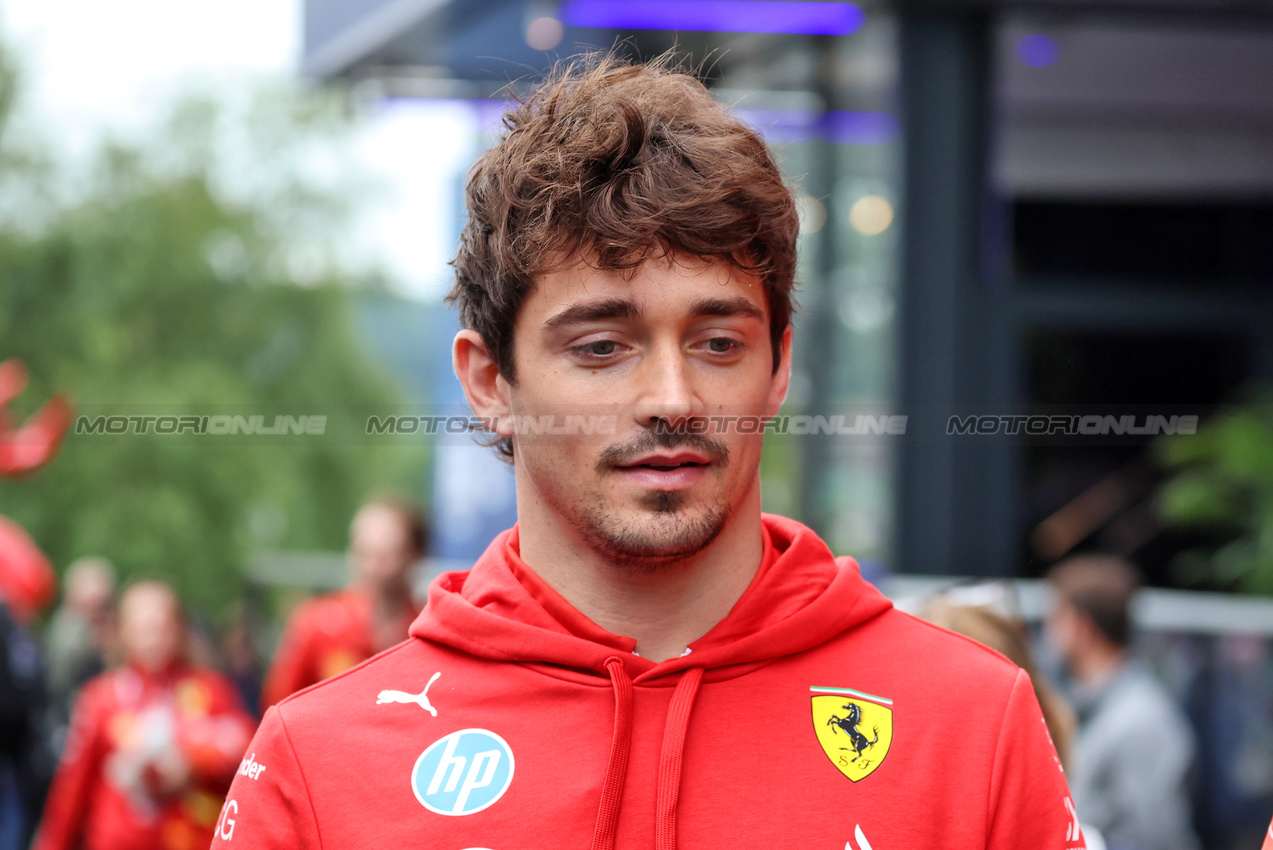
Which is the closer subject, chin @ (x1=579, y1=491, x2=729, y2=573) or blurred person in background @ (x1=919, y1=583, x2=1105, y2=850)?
chin @ (x1=579, y1=491, x2=729, y2=573)

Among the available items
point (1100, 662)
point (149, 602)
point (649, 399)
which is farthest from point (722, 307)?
point (149, 602)

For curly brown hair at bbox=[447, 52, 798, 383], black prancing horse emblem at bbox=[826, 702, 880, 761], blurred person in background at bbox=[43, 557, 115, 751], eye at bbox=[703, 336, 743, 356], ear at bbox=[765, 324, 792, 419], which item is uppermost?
curly brown hair at bbox=[447, 52, 798, 383]

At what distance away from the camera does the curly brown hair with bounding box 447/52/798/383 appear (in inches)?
68.1

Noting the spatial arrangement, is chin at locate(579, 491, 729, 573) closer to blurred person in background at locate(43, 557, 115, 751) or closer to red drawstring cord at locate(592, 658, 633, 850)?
red drawstring cord at locate(592, 658, 633, 850)

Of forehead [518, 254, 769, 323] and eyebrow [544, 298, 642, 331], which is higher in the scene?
forehead [518, 254, 769, 323]

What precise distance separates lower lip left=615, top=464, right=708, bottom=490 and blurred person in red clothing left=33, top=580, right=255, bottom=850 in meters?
3.59

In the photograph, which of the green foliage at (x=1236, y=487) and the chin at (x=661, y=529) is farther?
the green foliage at (x=1236, y=487)

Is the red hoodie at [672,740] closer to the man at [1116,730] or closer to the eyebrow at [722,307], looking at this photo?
the eyebrow at [722,307]

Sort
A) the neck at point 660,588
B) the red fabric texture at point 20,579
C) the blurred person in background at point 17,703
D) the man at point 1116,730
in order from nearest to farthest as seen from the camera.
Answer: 1. the neck at point 660,588
2. the man at point 1116,730
3. the blurred person in background at point 17,703
4. the red fabric texture at point 20,579

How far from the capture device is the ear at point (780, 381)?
1.87 metres

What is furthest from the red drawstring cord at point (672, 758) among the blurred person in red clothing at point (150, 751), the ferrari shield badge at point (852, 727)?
the blurred person in red clothing at point (150, 751)

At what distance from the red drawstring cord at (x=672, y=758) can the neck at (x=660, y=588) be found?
0.09 metres

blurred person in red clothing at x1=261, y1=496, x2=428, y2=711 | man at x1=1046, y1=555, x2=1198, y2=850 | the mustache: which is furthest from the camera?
blurred person in red clothing at x1=261, y1=496, x2=428, y2=711

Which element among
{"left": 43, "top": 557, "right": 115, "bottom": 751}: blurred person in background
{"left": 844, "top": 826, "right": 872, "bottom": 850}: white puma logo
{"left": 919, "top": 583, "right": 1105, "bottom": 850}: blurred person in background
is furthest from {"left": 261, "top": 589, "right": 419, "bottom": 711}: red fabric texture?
{"left": 844, "top": 826, "right": 872, "bottom": 850}: white puma logo
